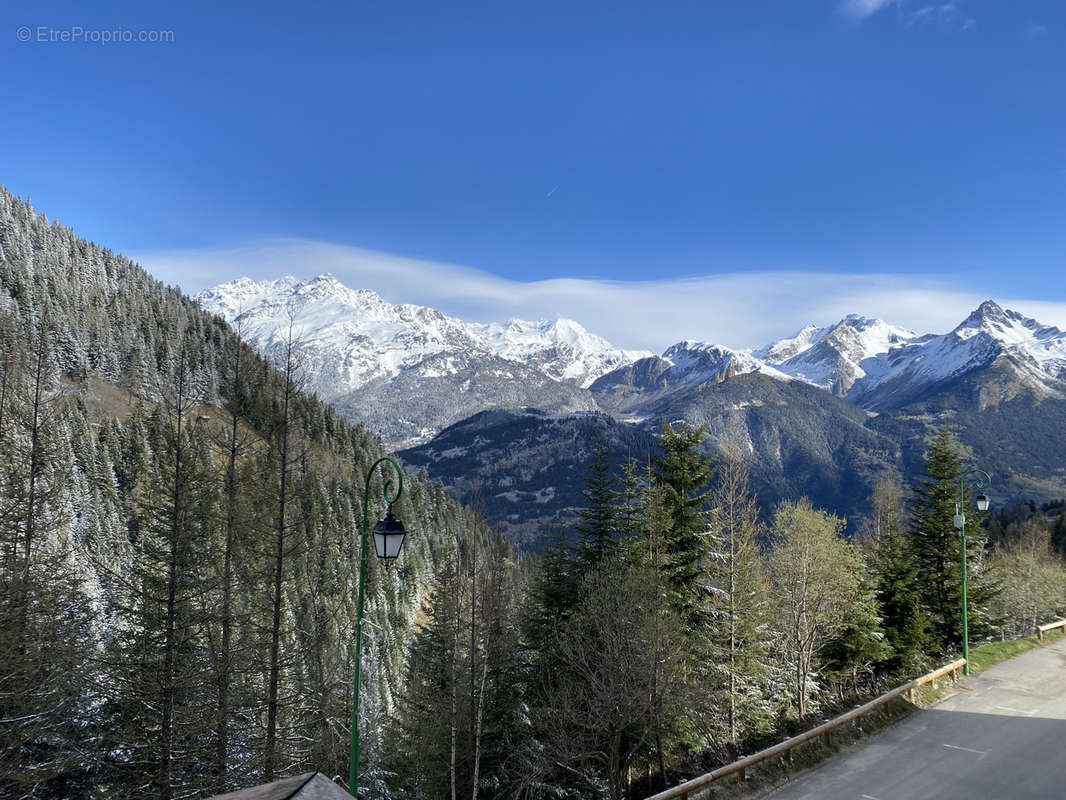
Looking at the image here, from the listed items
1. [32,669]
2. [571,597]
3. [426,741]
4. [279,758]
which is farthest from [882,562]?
[32,669]

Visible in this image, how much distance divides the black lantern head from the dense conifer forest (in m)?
1.74

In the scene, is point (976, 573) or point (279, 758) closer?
point (279, 758)

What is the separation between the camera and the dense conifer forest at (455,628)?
18.6m

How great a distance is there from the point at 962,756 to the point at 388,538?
17.8m

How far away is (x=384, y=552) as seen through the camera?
1091cm

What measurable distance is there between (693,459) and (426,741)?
61.4 feet

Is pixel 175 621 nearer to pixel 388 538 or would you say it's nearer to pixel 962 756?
pixel 388 538

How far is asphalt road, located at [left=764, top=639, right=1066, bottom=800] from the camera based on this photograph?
1520cm

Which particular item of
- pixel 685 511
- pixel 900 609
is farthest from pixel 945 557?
pixel 685 511

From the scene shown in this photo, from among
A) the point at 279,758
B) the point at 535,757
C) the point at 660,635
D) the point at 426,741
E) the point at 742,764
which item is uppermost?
the point at 660,635

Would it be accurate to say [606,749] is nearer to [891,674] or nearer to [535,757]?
[535,757]

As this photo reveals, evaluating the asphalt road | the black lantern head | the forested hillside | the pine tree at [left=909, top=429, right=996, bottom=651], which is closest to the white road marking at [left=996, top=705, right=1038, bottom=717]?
the asphalt road

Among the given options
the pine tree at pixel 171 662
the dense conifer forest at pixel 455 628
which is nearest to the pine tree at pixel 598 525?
the dense conifer forest at pixel 455 628

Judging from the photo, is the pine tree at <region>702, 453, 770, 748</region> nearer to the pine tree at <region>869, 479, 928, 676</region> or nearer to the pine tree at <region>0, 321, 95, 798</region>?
the pine tree at <region>869, 479, 928, 676</region>
